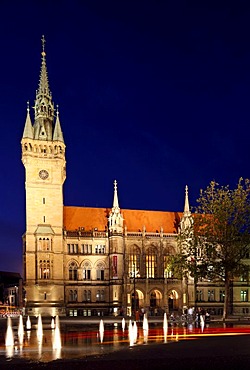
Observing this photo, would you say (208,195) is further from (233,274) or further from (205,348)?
(205,348)

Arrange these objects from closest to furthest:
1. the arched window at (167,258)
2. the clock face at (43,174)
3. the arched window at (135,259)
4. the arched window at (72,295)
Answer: the clock face at (43,174), the arched window at (72,295), the arched window at (135,259), the arched window at (167,258)

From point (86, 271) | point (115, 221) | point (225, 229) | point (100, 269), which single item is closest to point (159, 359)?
point (225, 229)

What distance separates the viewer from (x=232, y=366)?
18812mm

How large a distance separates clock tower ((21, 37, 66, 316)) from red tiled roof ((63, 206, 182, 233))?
5.17 meters

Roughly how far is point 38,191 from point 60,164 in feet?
20.2

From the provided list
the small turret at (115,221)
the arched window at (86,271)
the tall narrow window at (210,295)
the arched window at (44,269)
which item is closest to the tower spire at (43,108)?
the small turret at (115,221)

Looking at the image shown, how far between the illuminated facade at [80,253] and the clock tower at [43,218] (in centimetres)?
16

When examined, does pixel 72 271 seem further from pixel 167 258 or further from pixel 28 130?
pixel 28 130

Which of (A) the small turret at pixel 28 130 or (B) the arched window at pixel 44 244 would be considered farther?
(A) the small turret at pixel 28 130

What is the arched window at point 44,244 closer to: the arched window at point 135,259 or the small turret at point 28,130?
the arched window at point 135,259

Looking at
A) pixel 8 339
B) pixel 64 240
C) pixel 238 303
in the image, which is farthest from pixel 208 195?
pixel 238 303

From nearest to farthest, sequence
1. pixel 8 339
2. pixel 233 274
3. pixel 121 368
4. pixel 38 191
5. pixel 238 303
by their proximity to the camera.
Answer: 1. pixel 121 368
2. pixel 8 339
3. pixel 233 274
4. pixel 38 191
5. pixel 238 303

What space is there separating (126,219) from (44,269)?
62.4ft

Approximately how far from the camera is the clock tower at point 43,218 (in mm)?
86438
